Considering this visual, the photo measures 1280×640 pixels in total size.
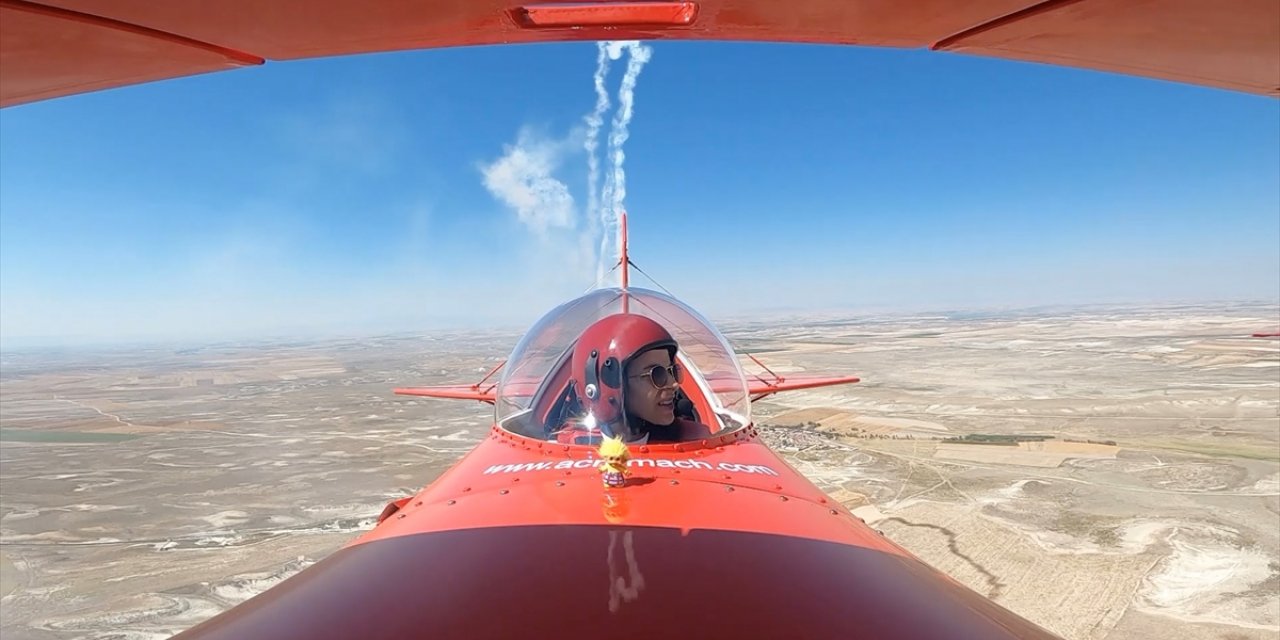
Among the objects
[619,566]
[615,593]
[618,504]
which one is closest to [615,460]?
[618,504]

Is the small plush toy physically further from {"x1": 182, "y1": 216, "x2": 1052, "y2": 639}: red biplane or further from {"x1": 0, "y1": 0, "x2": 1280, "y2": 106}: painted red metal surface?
{"x1": 0, "y1": 0, "x2": 1280, "y2": 106}: painted red metal surface

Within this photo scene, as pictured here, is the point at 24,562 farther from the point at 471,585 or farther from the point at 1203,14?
the point at 1203,14

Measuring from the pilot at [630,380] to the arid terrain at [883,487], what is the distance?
1266cm

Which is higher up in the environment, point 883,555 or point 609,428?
point 609,428

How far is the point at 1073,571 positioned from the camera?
14.6m

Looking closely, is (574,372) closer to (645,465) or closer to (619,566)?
(645,465)

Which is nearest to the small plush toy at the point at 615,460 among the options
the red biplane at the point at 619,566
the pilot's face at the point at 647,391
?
the red biplane at the point at 619,566

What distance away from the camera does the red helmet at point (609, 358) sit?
3617 millimetres

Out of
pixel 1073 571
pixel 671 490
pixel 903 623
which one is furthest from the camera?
pixel 1073 571

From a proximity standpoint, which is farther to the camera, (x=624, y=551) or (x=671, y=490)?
(x=671, y=490)

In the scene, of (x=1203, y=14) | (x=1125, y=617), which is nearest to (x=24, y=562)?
(x=1203, y=14)

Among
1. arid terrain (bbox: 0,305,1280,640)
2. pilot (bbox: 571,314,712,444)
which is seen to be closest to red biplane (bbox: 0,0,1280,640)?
pilot (bbox: 571,314,712,444)

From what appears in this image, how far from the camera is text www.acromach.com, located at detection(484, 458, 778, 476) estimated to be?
326 centimetres

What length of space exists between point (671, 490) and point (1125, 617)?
15.2 meters
